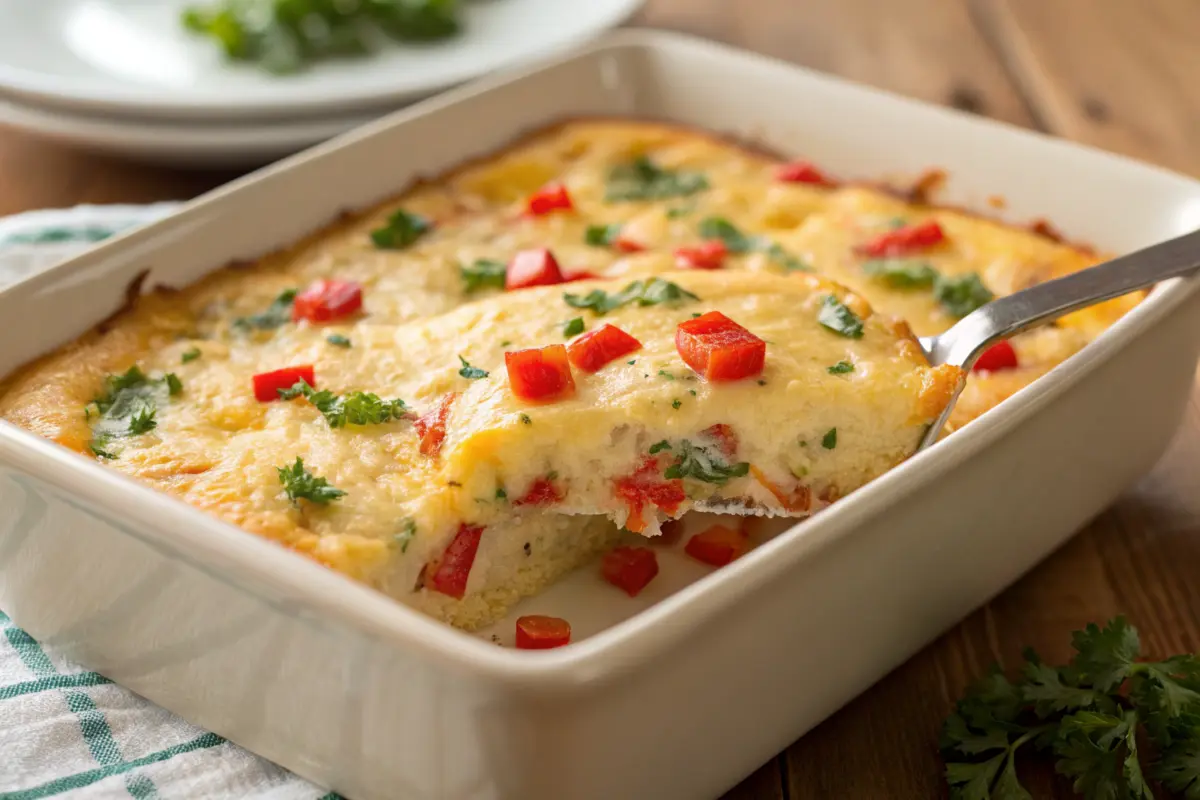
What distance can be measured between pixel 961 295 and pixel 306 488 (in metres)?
1.53

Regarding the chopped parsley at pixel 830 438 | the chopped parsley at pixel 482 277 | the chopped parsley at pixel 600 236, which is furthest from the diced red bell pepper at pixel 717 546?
the chopped parsley at pixel 600 236

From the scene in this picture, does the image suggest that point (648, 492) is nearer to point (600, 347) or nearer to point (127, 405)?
point (600, 347)

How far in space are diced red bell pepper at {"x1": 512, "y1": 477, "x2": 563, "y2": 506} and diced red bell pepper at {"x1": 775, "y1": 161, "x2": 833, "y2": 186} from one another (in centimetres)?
152

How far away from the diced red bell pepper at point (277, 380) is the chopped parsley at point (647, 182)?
1166mm

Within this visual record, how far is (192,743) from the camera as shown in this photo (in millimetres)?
2303

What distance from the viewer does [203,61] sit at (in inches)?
180

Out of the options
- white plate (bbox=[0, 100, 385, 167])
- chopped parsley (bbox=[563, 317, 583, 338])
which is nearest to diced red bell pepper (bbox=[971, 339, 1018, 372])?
chopped parsley (bbox=[563, 317, 583, 338])

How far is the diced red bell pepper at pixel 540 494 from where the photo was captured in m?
2.43

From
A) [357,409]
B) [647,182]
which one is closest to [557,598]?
[357,409]

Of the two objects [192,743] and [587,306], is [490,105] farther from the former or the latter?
[192,743]

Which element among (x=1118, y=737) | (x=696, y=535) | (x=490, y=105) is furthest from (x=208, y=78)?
(x=1118, y=737)

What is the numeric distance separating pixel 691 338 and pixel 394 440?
1.76 ft

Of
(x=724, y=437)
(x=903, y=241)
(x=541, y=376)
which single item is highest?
(x=541, y=376)

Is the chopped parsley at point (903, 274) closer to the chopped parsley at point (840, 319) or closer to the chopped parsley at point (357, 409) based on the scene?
the chopped parsley at point (840, 319)
